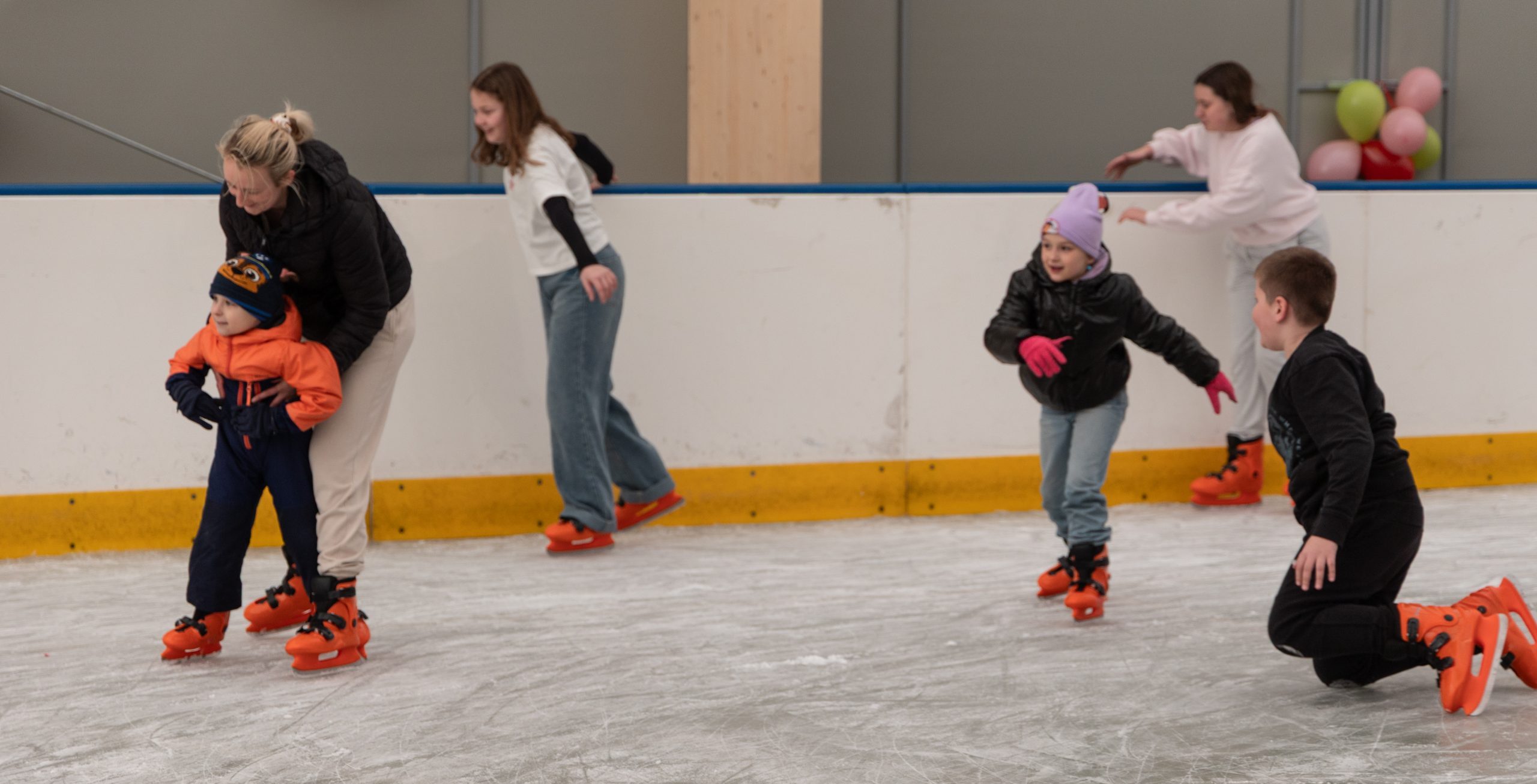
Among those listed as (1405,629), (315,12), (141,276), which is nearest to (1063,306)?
(1405,629)

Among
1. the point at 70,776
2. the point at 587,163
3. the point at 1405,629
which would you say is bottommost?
the point at 70,776

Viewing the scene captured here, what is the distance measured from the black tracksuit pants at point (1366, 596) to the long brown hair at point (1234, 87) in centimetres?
263

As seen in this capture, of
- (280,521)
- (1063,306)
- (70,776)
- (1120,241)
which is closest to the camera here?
(70,776)

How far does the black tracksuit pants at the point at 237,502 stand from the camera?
3338 mm

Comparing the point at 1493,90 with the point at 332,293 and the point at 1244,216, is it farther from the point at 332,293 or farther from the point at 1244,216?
the point at 332,293

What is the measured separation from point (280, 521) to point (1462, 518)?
3.80m

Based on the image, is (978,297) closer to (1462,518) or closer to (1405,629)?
(1462,518)

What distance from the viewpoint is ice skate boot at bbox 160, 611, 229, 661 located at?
3.38 meters

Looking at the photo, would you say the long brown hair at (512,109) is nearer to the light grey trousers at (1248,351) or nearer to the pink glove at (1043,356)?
the pink glove at (1043,356)

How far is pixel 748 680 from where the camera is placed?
327cm

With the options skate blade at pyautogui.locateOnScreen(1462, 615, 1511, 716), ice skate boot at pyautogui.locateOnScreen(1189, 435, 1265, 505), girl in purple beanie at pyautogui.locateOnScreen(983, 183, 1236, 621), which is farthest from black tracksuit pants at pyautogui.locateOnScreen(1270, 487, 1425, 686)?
ice skate boot at pyautogui.locateOnScreen(1189, 435, 1265, 505)

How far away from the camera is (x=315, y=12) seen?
8.27m

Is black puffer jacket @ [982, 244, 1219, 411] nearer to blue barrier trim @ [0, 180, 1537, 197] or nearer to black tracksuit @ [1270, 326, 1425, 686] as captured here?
black tracksuit @ [1270, 326, 1425, 686]

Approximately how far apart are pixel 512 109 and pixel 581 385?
86 centimetres
